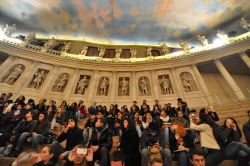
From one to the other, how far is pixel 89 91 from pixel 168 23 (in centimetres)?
1294

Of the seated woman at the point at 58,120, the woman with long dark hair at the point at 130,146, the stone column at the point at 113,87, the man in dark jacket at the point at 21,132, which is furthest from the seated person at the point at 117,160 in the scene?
the stone column at the point at 113,87

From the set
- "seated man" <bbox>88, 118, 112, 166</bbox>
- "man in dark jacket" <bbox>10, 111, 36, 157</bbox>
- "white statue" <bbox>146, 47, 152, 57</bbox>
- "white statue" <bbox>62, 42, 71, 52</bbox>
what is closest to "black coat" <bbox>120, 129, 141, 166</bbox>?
"seated man" <bbox>88, 118, 112, 166</bbox>

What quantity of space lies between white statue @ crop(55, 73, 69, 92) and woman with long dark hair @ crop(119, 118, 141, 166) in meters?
A: 13.9

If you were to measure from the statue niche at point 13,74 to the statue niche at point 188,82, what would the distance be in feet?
54.5

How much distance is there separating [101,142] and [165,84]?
45.5ft

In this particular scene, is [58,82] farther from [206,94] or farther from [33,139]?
[206,94]

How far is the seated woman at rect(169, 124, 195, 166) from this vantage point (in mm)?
3829

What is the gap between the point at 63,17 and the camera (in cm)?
2044

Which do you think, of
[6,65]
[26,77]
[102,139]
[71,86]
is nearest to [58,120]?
[102,139]

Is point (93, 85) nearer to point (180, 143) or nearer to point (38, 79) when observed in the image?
point (38, 79)

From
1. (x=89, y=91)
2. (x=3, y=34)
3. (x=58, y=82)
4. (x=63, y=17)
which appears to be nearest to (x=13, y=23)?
(x=3, y=34)

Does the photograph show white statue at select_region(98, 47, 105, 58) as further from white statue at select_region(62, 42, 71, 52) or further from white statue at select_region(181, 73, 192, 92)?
white statue at select_region(181, 73, 192, 92)

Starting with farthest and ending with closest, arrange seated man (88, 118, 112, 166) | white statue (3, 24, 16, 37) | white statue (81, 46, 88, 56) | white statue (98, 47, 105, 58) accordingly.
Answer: white statue (98, 47, 105, 58) < white statue (81, 46, 88, 56) < white statue (3, 24, 16, 37) < seated man (88, 118, 112, 166)

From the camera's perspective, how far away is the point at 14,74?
15.6m
